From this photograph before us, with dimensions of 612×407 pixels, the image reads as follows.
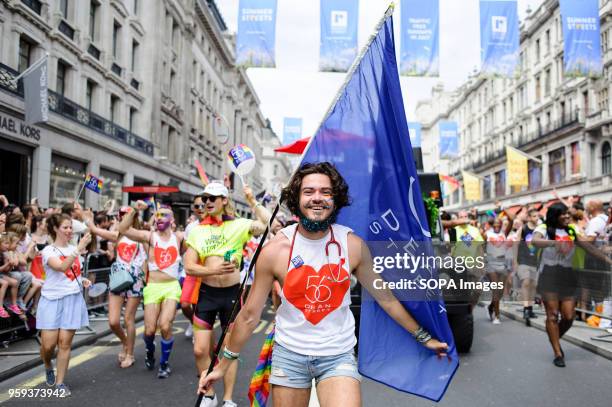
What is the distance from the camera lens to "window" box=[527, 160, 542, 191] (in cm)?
4574

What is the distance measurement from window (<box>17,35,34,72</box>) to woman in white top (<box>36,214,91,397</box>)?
13.8 m

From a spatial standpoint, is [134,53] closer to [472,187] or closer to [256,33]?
[256,33]

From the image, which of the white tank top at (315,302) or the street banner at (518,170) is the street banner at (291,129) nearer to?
the street banner at (518,170)

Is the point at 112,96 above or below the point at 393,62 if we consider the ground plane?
above

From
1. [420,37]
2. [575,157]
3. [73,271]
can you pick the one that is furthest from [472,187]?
[73,271]

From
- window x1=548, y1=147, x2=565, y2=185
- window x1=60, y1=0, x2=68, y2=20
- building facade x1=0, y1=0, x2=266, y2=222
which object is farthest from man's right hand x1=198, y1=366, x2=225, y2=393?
window x1=548, y1=147, x2=565, y2=185

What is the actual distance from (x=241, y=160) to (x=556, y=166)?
4243 centimetres

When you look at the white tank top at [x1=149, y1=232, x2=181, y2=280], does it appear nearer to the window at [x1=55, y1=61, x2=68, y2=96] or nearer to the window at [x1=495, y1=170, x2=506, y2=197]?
the window at [x1=55, y1=61, x2=68, y2=96]

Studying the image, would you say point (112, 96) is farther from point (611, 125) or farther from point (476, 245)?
point (611, 125)

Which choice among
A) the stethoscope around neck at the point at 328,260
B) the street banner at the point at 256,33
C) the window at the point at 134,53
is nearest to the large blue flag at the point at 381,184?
the stethoscope around neck at the point at 328,260

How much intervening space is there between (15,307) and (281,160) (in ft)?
314

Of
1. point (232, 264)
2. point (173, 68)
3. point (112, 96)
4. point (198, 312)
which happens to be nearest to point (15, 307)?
point (198, 312)

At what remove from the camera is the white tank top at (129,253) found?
283 inches

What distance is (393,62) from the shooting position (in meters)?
3.44
